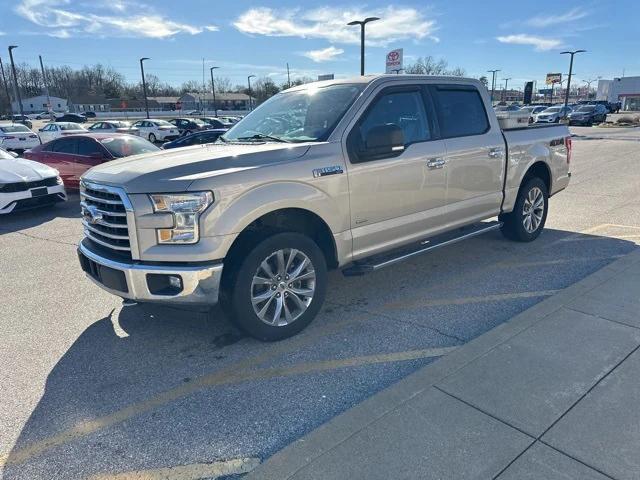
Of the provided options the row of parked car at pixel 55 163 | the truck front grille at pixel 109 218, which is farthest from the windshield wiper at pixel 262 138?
the row of parked car at pixel 55 163

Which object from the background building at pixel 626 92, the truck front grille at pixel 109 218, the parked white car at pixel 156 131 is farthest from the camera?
the background building at pixel 626 92

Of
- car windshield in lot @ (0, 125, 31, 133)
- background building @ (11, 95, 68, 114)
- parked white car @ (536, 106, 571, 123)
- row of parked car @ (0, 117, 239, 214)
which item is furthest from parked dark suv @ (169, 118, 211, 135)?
background building @ (11, 95, 68, 114)

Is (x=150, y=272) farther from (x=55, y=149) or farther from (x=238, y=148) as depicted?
(x=55, y=149)

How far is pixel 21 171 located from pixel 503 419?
9.38 metres

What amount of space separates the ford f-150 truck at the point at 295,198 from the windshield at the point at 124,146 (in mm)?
6691

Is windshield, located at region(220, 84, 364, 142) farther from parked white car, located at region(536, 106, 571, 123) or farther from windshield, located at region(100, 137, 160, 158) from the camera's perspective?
parked white car, located at region(536, 106, 571, 123)

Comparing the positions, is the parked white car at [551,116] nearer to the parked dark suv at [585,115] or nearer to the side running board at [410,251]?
the parked dark suv at [585,115]

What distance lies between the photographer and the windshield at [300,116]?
13.5 ft

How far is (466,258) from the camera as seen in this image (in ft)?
19.1

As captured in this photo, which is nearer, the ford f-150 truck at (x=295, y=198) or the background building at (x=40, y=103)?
the ford f-150 truck at (x=295, y=198)

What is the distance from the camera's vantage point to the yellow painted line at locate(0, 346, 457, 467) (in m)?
2.68

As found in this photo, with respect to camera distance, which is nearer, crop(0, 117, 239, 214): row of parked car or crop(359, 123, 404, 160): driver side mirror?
crop(359, 123, 404, 160): driver side mirror

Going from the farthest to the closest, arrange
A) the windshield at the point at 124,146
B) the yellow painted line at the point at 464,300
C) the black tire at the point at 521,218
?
the windshield at the point at 124,146
the black tire at the point at 521,218
the yellow painted line at the point at 464,300

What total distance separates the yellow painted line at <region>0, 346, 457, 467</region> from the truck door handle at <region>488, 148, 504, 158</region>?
2.62 meters
